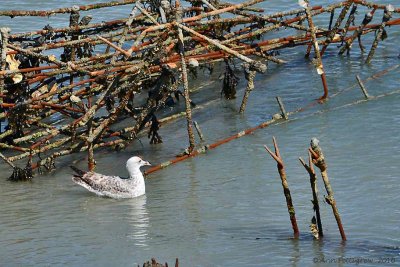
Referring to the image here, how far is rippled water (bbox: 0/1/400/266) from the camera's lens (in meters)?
8.70

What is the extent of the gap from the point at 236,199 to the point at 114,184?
1.48 m

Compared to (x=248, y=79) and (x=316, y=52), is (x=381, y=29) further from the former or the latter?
(x=248, y=79)

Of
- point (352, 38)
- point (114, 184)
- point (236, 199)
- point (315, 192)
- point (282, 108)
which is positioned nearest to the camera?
point (315, 192)

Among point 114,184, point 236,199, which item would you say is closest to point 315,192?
point 236,199

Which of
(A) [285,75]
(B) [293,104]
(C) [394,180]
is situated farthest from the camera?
(A) [285,75]

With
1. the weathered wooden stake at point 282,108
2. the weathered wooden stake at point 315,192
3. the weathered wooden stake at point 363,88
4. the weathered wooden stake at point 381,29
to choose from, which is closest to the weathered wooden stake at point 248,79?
the weathered wooden stake at point 282,108

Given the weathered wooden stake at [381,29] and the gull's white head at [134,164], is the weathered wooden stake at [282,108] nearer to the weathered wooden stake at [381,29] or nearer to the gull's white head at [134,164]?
the gull's white head at [134,164]

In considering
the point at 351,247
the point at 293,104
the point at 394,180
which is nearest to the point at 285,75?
the point at 293,104

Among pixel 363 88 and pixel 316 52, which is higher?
pixel 316 52

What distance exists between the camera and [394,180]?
404 inches

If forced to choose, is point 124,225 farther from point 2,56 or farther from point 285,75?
point 285,75

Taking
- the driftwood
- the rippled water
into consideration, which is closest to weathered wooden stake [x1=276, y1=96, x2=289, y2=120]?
the rippled water

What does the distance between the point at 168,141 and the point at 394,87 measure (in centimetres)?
320

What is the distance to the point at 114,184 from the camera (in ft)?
36.0
